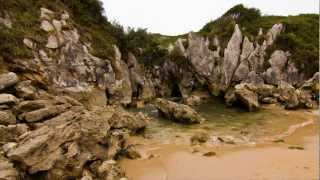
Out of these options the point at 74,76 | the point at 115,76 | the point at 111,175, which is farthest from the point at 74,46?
the point at 111,175

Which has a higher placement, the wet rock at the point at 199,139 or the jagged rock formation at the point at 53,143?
the jagged rock formation at the point at 53,143

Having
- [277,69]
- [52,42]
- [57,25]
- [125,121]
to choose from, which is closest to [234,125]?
[125,121]

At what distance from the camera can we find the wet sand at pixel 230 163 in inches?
722

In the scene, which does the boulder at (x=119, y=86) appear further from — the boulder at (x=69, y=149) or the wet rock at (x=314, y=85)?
the wet rock at (x=314, y=85)

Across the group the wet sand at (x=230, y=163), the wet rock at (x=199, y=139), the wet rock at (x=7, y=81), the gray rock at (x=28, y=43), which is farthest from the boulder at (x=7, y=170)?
the gray rock at (x=28, y=43)

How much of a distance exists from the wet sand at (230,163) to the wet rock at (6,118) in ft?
23.2

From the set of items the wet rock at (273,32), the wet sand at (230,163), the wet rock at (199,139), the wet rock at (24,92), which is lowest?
the wet sand at (230,163)

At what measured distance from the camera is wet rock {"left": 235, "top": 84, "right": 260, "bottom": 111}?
46009mm

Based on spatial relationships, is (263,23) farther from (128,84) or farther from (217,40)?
(128,84)

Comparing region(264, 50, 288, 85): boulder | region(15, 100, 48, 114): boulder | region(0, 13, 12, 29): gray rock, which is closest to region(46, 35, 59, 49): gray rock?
region(0, 13, 12, 29): gray rock

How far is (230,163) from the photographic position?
68.6 feet

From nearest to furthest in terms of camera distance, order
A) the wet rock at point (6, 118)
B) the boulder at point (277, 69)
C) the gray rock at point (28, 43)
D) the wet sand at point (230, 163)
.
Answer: the wet sand at point (230, 163), the wet rock at point (6, 118), the gray rock at point (28, 43), the boulder at point (277, 69)

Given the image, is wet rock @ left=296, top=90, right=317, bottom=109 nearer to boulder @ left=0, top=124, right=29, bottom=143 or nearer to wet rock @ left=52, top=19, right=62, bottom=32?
wet rock @ left=52, top=19, right=62, bottom=32

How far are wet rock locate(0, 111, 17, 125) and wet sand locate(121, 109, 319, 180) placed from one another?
278 inches
